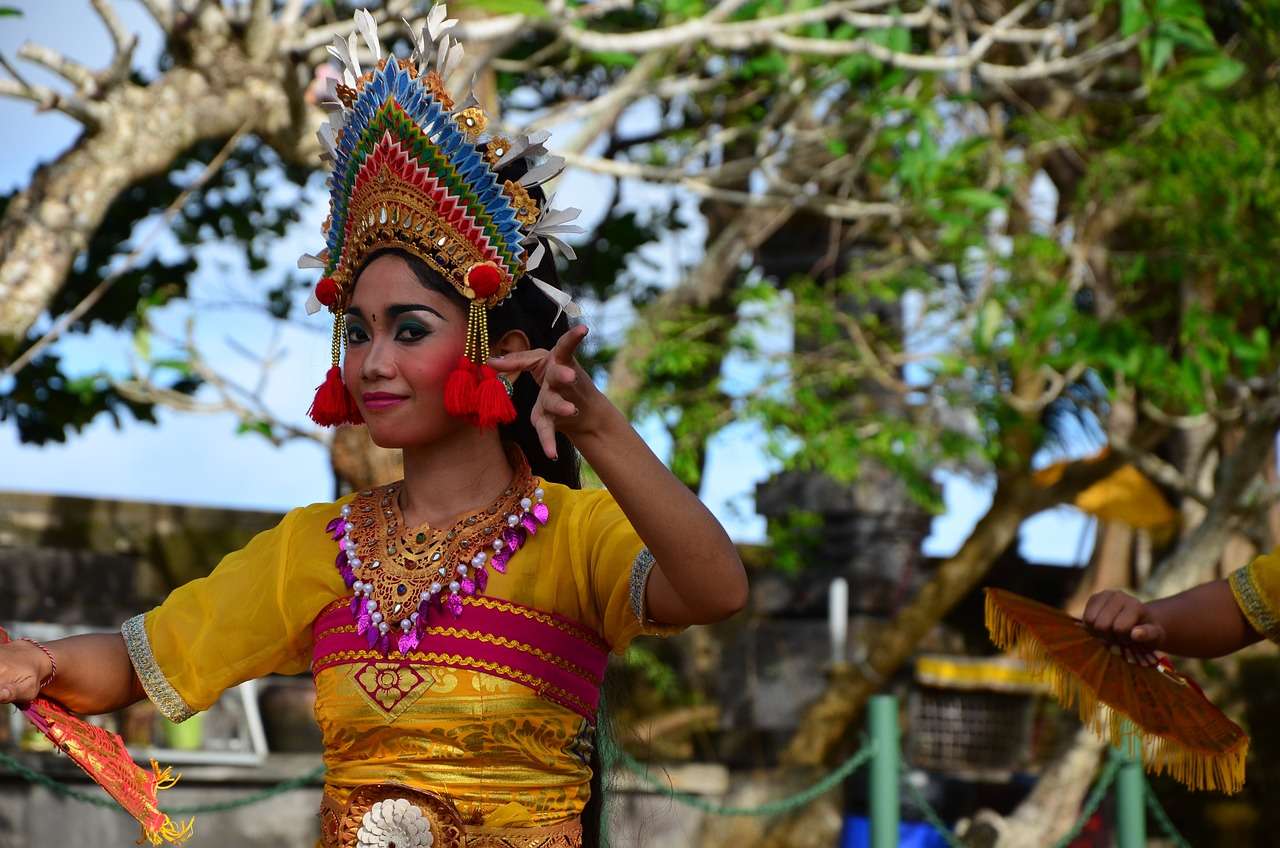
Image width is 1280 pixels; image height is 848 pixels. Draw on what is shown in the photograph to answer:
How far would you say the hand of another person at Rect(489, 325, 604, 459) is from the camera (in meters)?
1.86

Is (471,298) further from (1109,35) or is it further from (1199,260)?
(1109,35)

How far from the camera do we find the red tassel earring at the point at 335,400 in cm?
237

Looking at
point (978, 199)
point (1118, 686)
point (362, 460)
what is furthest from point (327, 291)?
point (978, 199)

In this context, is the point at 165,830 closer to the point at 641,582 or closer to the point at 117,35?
the point at 641,582

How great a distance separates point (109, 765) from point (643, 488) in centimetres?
89

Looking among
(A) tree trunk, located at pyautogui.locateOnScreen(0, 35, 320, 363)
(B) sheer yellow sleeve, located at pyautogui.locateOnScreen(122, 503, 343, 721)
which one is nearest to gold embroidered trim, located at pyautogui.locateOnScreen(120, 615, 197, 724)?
(B) sheer yellow sleeve, located at pyautogui.locateOnScreen(122, 503, 343, 721)

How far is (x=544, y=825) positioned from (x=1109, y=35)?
6.46 metres

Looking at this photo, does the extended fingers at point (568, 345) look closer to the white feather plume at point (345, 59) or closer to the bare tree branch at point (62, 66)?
the white feather plume at point (345, 59)

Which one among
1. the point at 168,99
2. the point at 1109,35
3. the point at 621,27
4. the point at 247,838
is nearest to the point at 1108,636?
the point at 168,99

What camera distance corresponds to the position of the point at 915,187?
5824 mm

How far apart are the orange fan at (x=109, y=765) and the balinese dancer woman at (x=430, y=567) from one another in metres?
0.05

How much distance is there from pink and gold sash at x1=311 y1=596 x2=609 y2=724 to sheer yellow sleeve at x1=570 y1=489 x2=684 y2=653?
65 millimetres

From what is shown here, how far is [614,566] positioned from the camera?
86.6 inches

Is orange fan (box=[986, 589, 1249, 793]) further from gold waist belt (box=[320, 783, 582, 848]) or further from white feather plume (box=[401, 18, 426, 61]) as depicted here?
white feather plume (box=[401, 18, 426, 61])
